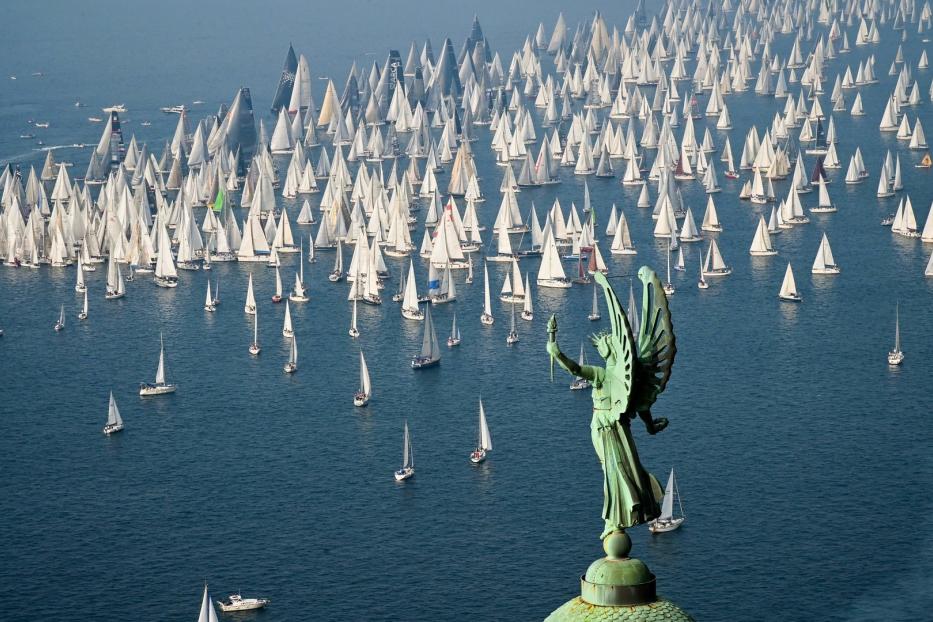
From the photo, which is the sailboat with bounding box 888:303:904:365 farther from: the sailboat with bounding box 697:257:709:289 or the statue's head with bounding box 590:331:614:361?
the statue's head with bounding box 590:331:614:361

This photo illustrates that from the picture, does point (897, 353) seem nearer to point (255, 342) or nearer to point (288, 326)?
point (288, 326)

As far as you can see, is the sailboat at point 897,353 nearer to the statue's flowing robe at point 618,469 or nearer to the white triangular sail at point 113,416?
the white triangular sail at point 113,416

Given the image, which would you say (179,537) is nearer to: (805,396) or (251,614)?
(251,614)

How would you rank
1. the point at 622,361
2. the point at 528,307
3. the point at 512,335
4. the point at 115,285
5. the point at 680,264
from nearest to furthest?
the point at 622,361, the point at 512,335, the point at 528,307, the point at 115,285, the point at 680,264

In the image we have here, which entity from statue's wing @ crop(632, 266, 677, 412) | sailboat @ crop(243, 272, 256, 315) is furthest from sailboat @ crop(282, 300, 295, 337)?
statue's wing @ crop(632, 266, 677, 412)

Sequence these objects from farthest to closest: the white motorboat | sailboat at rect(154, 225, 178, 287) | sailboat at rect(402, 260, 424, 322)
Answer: sailboat at rect(154, 225, 178, 287), sailboat at rect(402, 260, 424, 322), the white motorboat

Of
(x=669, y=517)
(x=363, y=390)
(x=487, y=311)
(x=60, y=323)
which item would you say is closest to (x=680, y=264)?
(x=487, y=311)

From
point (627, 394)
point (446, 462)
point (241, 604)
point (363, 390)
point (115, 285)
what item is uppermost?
point (115, 285)
